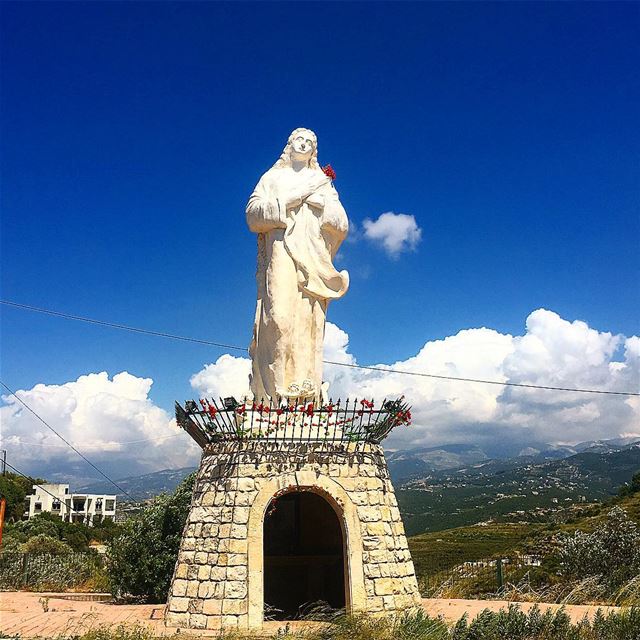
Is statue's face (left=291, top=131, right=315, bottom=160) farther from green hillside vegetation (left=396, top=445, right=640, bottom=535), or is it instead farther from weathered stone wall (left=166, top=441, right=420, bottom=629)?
green hillside vegetation (left=396, top=445, right=640, bottom=535)

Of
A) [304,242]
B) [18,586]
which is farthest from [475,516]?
[304,242]

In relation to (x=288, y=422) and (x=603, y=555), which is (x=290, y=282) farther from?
(x=603, y=555)

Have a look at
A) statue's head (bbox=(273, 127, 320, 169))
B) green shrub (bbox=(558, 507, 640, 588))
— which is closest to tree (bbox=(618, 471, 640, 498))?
green shrub (bbox=(558, 507, 640, 588))

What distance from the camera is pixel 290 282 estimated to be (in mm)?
14562

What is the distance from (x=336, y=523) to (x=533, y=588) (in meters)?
8.04

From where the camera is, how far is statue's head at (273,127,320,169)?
15.4 metres

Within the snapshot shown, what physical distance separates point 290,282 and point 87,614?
8294 mm

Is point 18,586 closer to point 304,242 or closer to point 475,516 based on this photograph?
point 304,242

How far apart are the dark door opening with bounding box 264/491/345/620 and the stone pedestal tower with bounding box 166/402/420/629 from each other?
268cm

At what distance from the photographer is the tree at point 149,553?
16.4m

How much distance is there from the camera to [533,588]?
19297 mm

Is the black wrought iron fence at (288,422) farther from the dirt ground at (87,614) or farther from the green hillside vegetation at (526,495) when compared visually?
the green hillside vegetation at (526,495)

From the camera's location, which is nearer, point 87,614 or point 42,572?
point 87,614

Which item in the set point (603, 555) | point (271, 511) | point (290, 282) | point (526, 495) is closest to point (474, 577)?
point (603, 555)
